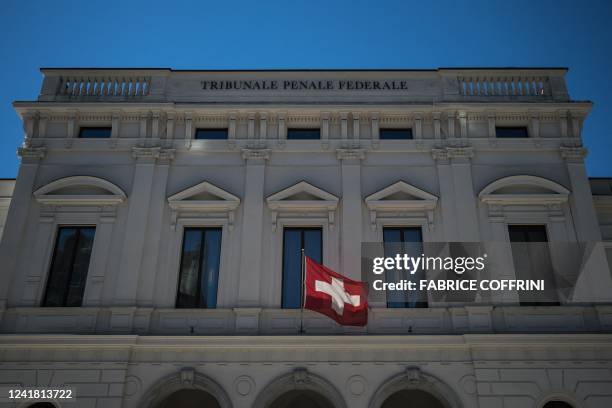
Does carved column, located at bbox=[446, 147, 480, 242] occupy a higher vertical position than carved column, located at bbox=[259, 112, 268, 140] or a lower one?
lower

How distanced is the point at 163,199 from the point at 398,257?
7.84m

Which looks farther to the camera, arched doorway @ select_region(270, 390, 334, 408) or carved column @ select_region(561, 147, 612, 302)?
arched doorway @ select_region(270, 390, 334, 408)

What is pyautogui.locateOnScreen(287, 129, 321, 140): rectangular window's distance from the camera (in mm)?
19656

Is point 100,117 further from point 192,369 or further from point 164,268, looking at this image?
point 192,369

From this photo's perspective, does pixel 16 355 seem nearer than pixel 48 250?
Yes

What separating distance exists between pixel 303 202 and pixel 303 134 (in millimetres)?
2957

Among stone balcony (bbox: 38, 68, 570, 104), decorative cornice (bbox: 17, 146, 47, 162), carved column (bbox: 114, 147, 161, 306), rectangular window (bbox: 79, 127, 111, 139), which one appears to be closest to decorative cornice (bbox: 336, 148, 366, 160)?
stone balcony (bbox: 38, 68, 570, 104)

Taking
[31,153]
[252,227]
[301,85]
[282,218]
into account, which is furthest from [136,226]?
[301,85]

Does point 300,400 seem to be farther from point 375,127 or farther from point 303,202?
point 375,127

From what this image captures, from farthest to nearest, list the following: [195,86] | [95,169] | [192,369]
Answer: [195,86], [95,169], [192,369]

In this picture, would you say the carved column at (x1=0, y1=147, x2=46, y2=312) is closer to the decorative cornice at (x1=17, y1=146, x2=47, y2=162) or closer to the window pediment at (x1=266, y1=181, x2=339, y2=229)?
the decorative cornice at (x1=17, y1=146, x2=47, y2=162)

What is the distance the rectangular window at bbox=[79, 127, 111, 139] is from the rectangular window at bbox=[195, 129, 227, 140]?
10.3 feet

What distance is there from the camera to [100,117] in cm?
1962

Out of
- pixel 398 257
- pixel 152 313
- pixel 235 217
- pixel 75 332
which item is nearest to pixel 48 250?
pixel 75 332
